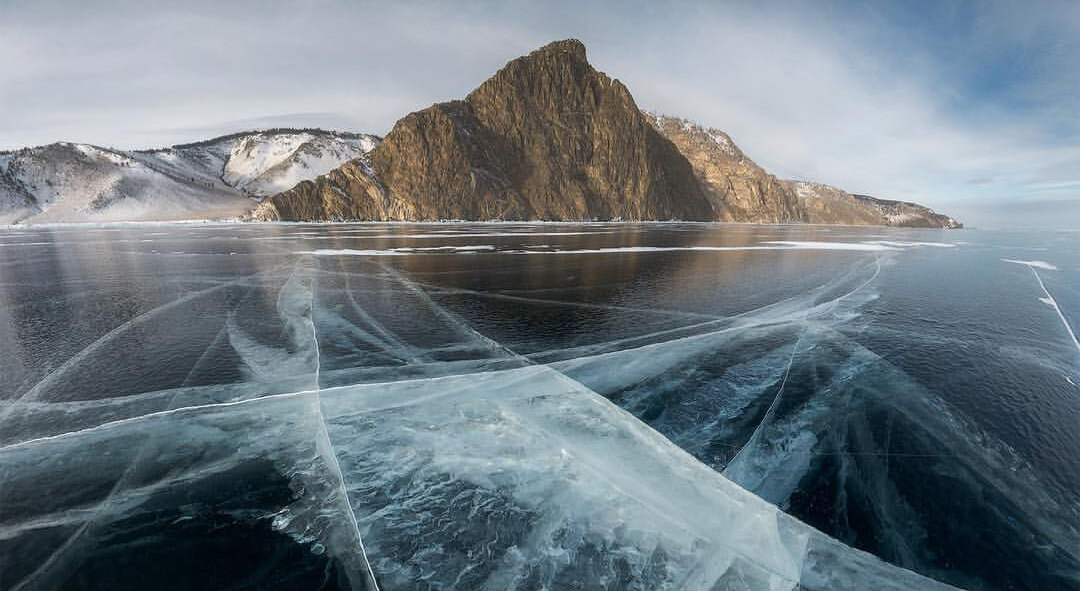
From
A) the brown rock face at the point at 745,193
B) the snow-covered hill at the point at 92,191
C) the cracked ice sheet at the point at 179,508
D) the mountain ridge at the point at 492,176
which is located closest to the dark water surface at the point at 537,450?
the cracked ice sheet at the point at 179,508

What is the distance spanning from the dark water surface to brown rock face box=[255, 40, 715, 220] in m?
116

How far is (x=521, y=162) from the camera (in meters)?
134

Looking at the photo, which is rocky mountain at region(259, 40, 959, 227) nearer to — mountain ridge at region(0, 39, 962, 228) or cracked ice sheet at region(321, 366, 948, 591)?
mountain ridge at region(0, 39, 962, 228)

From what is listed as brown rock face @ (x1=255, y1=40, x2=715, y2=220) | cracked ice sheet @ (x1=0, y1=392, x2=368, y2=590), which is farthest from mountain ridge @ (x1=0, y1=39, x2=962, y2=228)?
cracked ice sheet @ (x1=0, y1=392, x2=368, y2=590)

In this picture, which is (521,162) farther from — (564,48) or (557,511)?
(557,511)

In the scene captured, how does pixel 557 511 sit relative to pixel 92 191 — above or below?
below

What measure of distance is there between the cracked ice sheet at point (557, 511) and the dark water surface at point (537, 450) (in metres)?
0.03

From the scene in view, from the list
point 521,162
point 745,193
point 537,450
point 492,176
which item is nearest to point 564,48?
point 521,162

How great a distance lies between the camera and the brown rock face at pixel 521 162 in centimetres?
11981

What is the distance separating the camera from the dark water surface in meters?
3.61

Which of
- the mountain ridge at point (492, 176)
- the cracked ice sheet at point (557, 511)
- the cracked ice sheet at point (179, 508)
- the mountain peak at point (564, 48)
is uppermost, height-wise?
the mountain peak at point (564, 48)

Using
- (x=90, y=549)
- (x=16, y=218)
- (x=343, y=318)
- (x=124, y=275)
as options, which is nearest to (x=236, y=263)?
(x=124, y=275)

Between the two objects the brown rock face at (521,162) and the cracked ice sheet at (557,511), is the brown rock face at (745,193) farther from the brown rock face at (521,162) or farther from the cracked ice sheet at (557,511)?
the cracked ice sheet at (557,511)

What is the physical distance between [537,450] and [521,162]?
13595 cm
